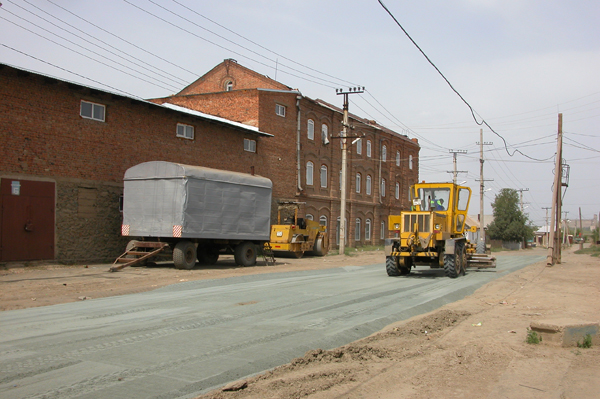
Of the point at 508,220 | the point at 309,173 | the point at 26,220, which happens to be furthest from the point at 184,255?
the point at 508,220

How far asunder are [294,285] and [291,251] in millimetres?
14620

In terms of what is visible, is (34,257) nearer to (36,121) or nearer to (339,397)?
(36,121)

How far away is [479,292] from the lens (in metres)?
15.1

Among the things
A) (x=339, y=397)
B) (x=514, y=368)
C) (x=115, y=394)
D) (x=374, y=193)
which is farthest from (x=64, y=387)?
(x=374, y=193)

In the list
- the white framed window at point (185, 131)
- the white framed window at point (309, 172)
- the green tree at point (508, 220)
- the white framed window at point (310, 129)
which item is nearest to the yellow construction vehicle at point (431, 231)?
the white framed window at point (185, 131)

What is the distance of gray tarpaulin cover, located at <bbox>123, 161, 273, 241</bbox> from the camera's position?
20.1m

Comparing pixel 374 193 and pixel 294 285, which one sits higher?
pixel 374 193

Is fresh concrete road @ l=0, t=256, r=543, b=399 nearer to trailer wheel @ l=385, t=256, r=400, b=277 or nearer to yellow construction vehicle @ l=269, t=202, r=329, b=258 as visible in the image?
trailer wheel @ l=385, t=256, r=400, b=277

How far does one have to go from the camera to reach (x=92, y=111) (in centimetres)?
2264

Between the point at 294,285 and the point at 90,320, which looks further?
the point at 294,285

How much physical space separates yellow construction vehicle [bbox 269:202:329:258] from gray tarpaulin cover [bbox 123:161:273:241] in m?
7.20

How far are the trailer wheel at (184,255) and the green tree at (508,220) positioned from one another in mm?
59750

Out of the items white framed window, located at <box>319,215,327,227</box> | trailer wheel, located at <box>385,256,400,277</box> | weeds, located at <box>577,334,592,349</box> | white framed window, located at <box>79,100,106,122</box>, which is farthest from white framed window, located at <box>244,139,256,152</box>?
weeds, located at <box>577,334,592,349</box>

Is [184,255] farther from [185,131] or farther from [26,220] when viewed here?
[185,131]
